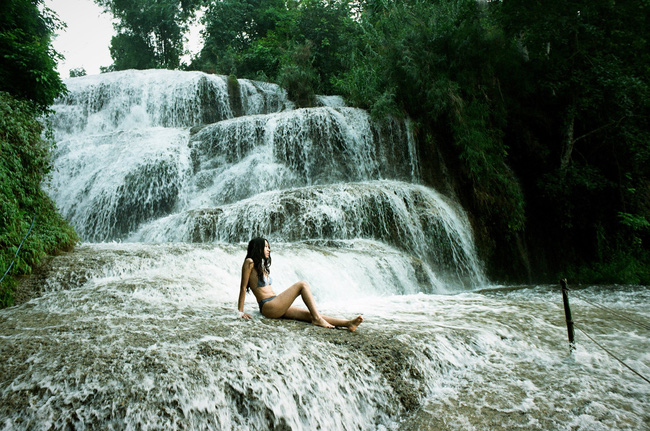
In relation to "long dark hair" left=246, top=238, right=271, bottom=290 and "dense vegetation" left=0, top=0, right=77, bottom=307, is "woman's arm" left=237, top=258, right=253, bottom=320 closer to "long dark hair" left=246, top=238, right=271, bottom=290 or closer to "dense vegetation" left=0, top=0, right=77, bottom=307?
"long dark hair" left=246, top=238, right=271, bottom=290

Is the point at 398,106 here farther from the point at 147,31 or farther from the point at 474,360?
the point at 147,31

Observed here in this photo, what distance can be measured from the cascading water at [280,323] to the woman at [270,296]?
170 mm

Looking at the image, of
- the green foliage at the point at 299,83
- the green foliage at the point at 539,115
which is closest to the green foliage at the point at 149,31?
the green foliage at the point at 299,83

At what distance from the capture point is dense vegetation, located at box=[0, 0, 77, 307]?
5.00 m

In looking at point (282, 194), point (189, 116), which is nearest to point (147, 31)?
point (189, 116)

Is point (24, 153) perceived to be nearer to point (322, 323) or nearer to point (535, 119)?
point (322, 323)

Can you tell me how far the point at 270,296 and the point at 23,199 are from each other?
4473 mm

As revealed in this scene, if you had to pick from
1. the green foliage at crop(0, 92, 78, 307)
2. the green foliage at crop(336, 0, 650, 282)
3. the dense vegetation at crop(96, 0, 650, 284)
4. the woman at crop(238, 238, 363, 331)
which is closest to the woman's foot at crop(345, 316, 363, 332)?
the woman at crop(238, 238, 363, 331)

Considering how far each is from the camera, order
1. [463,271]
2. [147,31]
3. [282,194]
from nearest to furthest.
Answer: [282,194] → [463,271] → [147,31]

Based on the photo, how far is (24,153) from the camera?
6055 millimetres

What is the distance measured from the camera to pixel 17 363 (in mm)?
2508

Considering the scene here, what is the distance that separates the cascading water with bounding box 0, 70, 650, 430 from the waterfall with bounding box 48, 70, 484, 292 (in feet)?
0.18

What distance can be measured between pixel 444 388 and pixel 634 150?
38.3ft

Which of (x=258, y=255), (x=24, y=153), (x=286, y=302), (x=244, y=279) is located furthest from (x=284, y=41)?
(x=286, y=302)
